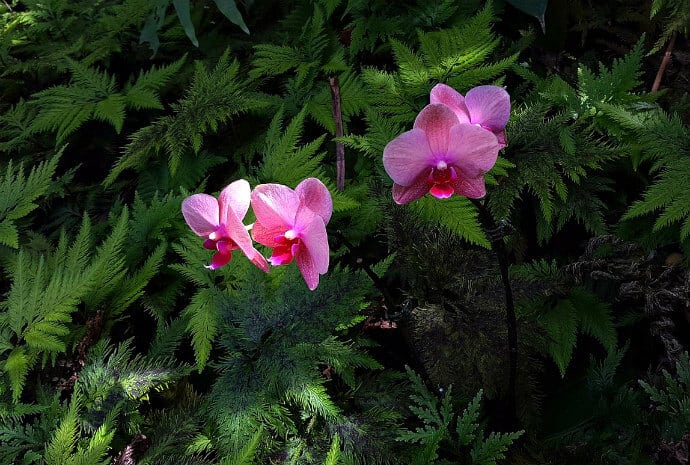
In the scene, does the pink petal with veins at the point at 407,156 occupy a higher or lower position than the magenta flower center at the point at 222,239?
higher

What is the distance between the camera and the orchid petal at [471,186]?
1.05m

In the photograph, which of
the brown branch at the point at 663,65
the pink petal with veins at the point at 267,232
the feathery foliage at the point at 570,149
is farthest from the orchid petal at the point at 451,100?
the brown branch at the point at 663,65

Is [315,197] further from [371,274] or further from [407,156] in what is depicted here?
[371,274]

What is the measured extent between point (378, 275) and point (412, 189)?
1.79 feet

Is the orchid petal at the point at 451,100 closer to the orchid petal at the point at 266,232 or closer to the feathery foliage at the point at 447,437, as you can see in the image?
the orchid petal at the point at 266,232

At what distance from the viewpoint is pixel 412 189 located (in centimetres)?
106

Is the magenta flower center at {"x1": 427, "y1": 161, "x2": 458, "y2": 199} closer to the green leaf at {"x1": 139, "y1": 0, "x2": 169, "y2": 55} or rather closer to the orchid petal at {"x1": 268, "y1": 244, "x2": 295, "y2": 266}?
the orchid petal at {"x1": 268, "y1": 244, "x2": 295, "y2": 266}

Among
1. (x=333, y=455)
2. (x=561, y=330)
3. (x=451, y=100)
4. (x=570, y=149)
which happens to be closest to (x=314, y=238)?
(x=451, y=100)

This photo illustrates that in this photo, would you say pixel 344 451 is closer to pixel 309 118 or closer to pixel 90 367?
pixel 90 367

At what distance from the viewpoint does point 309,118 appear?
2.23 metres

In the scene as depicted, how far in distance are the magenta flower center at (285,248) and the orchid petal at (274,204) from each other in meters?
0.03

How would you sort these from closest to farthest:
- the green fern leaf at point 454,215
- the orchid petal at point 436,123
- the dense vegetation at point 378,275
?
the orchid petal at point 436,123 < the dense vegetation at point 378,275 < the green fern leaf at point 454,215

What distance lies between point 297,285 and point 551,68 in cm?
134

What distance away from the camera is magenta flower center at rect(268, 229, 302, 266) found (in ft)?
3.51
